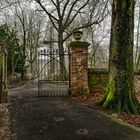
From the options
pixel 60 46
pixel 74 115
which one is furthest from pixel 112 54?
pixel 60 46

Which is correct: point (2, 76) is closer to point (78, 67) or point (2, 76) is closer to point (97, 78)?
point (78, 67)

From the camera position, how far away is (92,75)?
37.6ft

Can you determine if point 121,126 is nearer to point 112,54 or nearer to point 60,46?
point 112,54

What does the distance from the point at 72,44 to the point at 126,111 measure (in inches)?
164

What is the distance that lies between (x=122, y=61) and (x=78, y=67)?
312cm

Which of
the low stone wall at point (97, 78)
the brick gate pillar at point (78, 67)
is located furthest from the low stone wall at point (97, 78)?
the brick gate pillar at point (78, 67)

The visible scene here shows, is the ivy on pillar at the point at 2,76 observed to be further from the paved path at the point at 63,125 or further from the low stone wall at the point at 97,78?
the low stone wall at the point at 97,78

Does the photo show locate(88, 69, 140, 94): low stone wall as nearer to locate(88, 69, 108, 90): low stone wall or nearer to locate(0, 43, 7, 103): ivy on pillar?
locate(88, 69, 108, 90): low stone wall

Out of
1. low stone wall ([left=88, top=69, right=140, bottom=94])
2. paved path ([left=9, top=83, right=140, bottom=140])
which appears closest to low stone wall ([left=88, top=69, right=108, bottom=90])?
low stone wall ([left=88, top=69, right=140, bottom=94])

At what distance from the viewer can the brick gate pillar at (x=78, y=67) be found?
1074 cm

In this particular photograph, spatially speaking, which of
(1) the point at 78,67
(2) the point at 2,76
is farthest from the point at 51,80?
(2) the point at 2,76

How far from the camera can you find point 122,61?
7973 mm

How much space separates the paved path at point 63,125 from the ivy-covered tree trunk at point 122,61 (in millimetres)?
1000

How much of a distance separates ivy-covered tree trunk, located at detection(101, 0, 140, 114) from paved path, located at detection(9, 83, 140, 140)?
100 cm
